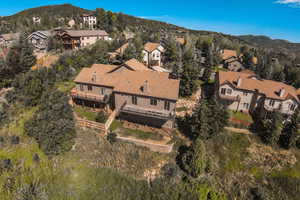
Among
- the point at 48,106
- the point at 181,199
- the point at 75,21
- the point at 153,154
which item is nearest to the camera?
the point at 181,199

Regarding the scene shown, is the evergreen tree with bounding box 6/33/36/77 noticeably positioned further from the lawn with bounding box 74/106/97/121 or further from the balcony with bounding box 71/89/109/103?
the lawn with bounding box 74/106/97/121

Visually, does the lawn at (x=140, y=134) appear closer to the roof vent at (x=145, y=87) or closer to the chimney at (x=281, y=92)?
the roof vent at (x=145, y=87)

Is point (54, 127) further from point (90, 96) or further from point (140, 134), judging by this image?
point (140, 134)

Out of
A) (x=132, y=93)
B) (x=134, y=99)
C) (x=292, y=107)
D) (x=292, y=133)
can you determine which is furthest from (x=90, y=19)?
(x=292, y=133)

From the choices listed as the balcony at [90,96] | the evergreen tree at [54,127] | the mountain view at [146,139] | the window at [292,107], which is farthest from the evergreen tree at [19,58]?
the window at [292,107]

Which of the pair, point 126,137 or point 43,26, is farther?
point 43,26

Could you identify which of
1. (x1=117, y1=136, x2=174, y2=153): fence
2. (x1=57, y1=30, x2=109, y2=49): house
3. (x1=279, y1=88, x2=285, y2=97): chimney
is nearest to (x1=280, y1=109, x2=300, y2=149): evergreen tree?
(x1=279, y1=88, x2=285, y2=97): chimney

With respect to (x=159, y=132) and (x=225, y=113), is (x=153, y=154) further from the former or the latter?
(x=225, y=113)

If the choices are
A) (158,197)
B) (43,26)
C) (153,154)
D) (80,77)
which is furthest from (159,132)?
(43,26)
